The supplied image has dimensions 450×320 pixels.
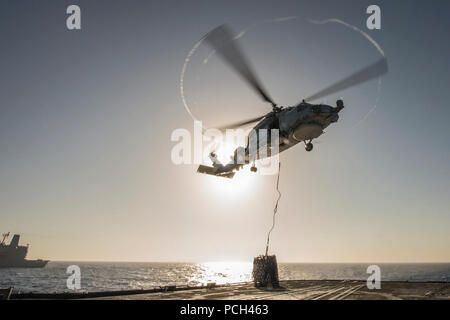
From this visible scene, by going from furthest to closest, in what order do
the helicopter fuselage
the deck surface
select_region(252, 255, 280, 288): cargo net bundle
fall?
select_region(252, 255, 280, 288): cargo net bundle
the helicopter fuselage
the deck surface

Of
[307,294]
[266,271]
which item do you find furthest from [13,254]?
[307,294]

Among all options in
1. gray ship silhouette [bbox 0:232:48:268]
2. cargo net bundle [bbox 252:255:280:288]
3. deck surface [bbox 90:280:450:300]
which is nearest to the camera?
deck surface [bbox 90:280:450:300]

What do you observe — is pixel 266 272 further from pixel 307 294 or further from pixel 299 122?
pixel 299 122

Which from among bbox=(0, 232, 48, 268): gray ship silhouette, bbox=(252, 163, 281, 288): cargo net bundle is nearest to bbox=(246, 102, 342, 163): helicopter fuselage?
bbox=(252, 163, 281, 288): cargo net bundle

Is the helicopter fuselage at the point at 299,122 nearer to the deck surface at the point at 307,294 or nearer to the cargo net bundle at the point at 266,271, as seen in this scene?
the cargo net bundle at the point at 266,271

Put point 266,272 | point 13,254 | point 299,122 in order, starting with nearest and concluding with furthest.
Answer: point 299,122 < point 266,272 < point 13,254

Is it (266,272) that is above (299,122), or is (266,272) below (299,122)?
below

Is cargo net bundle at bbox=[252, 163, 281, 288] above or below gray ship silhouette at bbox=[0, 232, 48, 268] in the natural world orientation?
above

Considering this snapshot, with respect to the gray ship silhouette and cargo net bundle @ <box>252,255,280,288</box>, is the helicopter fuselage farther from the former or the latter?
the gray ship silhouette

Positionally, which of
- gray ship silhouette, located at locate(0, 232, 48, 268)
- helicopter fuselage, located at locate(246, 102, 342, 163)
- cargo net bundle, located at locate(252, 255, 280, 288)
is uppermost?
helicopter fuselage, located at locate(246, 102, 342, 163)

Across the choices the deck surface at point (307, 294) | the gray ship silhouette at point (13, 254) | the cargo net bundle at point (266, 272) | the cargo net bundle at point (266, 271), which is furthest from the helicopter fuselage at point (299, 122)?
the gray ship silhouette at point (13, 254)

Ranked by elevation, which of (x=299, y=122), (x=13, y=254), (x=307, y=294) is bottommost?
(x=13, y=254)
